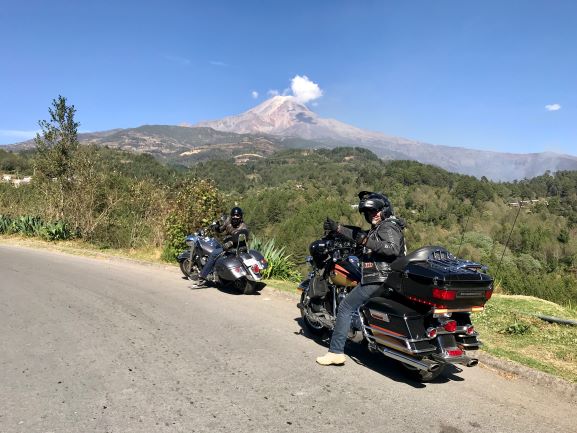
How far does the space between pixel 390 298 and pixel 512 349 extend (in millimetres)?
2016

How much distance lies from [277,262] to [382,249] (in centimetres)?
672

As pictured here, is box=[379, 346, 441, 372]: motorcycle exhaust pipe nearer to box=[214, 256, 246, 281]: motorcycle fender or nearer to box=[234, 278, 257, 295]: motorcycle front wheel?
box=[214, 256, 246, 281]: motorcycle fender

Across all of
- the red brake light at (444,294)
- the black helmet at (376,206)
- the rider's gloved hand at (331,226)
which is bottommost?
the red brake light at (444,294)

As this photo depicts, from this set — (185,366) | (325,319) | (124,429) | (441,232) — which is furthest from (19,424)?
(441,232)

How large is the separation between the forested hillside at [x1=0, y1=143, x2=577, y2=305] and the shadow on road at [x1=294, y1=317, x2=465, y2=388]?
249cm

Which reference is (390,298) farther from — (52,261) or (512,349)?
(52,261)

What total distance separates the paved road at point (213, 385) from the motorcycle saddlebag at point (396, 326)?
0.42 metres

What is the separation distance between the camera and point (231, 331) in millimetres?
6164

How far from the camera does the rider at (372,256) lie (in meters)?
4.75

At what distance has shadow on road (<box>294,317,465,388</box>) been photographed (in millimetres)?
4637

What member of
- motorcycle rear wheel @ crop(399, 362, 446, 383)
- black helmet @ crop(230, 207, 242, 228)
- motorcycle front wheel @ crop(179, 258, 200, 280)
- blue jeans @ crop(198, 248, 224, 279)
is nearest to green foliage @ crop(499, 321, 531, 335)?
motorcycle rear wheel @ crop(399, 362, 446, 383)

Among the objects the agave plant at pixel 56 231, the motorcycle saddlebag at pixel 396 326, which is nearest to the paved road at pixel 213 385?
the motorcycle saddlebag at pixel 396 326

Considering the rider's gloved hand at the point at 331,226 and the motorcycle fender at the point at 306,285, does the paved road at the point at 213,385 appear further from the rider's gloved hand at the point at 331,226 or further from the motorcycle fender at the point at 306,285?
the rider's gloved hand at the point at 331,226

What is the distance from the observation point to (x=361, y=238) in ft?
16.7
